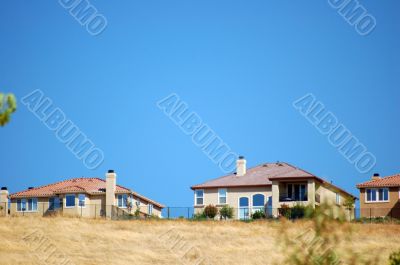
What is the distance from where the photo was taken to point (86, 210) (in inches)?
2943

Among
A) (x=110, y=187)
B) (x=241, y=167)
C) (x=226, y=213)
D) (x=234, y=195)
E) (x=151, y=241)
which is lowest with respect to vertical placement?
(x=151, y=241)

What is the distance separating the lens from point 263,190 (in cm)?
7175

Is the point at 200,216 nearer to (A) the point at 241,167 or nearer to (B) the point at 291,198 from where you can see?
(A) the point at 241,167

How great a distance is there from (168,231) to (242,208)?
12926 mm

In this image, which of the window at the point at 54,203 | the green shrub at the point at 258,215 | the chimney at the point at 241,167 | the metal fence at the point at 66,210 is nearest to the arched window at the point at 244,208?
the green shrub at the point at 258,215

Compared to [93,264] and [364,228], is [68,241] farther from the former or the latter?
[364,228]

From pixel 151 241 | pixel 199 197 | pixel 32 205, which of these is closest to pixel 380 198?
pixel 199 197

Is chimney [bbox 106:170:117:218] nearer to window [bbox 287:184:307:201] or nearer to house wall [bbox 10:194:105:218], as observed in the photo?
house wall [bbox 10:194:105:218]

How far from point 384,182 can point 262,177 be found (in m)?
11.2

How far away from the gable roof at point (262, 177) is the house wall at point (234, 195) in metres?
0.42

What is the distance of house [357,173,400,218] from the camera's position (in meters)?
68.6

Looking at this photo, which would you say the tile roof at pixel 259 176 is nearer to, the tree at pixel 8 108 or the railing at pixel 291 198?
the railing at pixel 291 198

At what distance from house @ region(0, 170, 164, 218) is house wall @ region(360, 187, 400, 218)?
21.6m

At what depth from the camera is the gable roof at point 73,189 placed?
7525 cm
